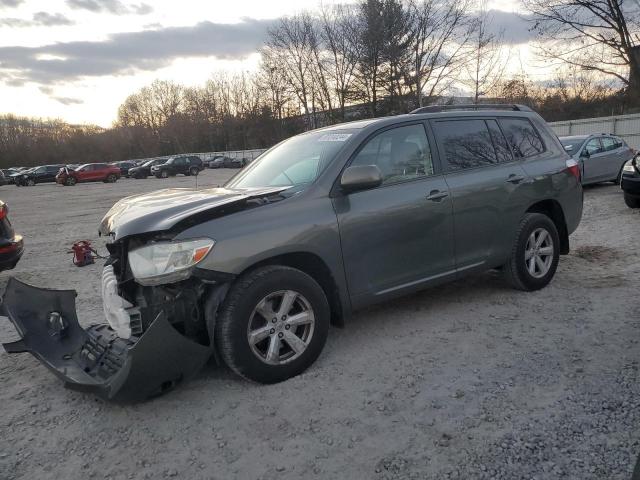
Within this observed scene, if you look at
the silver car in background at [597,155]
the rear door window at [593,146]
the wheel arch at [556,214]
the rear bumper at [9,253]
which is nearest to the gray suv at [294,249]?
the wheel arch at [556,214]

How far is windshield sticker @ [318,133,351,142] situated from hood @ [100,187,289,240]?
69 cm

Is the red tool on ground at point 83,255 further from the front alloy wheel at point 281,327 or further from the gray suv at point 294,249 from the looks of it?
the front alloy wheel at point 281,327

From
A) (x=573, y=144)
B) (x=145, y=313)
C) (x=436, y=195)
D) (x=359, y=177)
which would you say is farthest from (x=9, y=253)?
(x=573, y=144)

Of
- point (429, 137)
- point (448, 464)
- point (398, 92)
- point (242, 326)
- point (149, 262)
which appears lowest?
point (448, 464)

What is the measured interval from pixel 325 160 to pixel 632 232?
6.29m

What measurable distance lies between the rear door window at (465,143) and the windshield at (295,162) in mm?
992

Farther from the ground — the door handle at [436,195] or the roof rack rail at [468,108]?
the roof rack rail at [468,108]

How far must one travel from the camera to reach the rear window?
502 centimetres

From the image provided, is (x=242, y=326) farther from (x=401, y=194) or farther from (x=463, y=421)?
(x=401, y=194)

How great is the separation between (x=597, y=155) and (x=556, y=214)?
9.65 m

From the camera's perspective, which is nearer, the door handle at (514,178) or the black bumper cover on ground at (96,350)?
the black bumper cover on ground at (96,350)

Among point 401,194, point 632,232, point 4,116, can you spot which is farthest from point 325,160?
point 4,116

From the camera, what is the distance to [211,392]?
11.0ft

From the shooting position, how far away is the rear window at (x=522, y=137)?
16.5 feet
